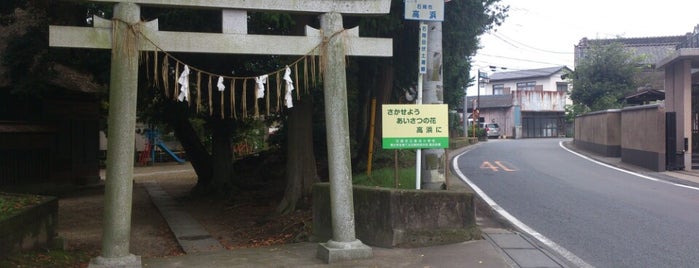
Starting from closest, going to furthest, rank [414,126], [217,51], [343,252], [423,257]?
[217,51]
[343,252]
[423,257]
[414,126]

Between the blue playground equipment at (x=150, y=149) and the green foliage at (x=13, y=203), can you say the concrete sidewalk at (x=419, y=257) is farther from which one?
the blue playground equipment at (x=150, y=149)

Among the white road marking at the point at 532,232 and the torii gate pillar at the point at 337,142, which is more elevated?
the torii gate pillar at the point at 337,142

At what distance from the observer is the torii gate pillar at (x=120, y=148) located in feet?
22.6

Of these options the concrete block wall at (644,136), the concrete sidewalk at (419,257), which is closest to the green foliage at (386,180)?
the concrete sidewalk at (419,257)

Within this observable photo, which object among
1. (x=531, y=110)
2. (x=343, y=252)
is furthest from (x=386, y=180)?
(x=531, y=110)

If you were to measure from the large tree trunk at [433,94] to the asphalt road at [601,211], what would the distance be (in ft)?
5.91

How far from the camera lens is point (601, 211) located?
1088 centimetres

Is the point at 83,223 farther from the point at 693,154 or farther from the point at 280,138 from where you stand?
the point at 693,154

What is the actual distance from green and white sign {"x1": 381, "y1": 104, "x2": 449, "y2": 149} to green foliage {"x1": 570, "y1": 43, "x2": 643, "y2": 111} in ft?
91.8

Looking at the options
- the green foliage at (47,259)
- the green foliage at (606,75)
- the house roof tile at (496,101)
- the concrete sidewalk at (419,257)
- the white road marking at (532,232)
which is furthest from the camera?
the house roof tile at (496,101)

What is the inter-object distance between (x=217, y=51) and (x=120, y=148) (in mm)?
1681

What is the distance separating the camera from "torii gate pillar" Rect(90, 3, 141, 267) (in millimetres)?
6875

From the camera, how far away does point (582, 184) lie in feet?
49.0

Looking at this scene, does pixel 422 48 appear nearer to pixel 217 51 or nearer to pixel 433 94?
pixel 433 94
